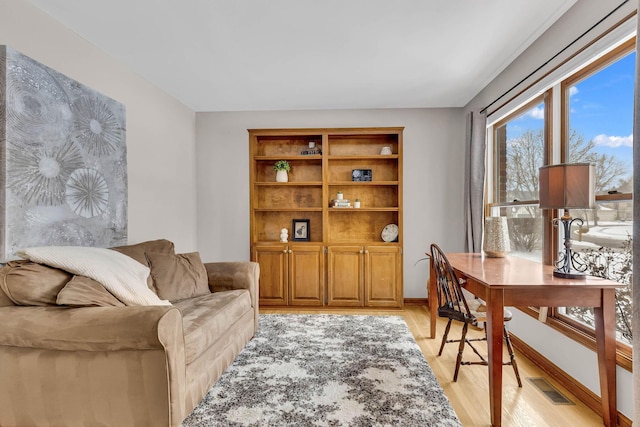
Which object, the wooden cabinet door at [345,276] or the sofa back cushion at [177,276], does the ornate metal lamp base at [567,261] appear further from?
the sofa back cushion at [177,276]

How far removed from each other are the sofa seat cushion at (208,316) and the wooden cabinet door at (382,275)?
5.48ft

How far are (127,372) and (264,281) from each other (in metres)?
2.62

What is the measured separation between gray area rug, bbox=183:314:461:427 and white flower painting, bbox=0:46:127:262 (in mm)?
1524

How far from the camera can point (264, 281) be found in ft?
13.9

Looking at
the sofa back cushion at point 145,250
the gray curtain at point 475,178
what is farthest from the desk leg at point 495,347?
the sofa back cushion at point 145,250

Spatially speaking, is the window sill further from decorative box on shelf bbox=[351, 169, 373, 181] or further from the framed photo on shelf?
the framed photo on shelf

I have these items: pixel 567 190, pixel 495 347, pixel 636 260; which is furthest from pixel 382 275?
pixel 636 260

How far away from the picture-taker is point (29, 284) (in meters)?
1.73

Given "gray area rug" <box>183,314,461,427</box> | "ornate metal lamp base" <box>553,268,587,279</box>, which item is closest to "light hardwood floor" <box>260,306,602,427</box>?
"gray area rug" <box>183,314,461,427</box>

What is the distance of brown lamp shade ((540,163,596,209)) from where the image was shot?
6.00 ft

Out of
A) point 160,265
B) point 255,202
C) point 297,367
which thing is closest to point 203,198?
point 255,202

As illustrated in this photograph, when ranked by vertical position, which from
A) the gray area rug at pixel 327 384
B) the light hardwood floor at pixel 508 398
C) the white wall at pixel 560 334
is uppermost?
the white wall at pixel 560 334

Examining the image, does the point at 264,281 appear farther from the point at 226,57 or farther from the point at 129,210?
the point at 226,57

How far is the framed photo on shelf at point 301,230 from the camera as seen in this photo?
14.8ft
